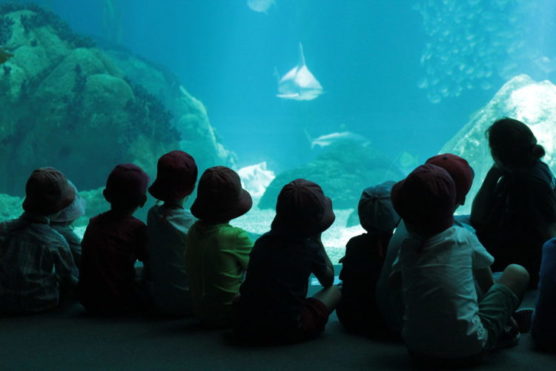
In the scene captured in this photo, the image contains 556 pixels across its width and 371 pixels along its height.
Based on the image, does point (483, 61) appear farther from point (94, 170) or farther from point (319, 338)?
point (319, 338)

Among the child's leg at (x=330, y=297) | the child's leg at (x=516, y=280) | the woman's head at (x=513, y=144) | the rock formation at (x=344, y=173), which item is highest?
the rock formation at (x=344, y=173)

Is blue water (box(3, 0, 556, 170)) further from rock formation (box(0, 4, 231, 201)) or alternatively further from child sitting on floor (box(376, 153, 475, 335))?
child sitting on floor (box(376, 153, 475, 335))

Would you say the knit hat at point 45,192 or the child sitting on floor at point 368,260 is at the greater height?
the knit hat at point 45,192

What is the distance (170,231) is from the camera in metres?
2.55

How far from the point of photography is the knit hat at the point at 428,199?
170cm

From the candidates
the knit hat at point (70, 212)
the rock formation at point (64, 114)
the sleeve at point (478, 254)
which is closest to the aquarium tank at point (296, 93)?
the rock formation at point (64, 114)

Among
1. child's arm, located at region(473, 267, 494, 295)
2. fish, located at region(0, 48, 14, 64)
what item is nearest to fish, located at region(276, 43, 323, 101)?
fish, located at region(0, 48, 14, 64)

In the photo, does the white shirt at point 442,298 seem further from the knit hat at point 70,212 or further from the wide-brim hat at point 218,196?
the knit hat at point 70,212

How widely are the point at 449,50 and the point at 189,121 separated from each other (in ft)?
53.9

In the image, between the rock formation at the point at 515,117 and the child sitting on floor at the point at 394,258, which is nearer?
the child sitting on floor at the point at 394,258

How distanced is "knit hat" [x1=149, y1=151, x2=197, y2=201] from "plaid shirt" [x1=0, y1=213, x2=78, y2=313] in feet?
2.34

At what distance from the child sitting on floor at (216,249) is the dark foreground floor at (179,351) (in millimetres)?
145

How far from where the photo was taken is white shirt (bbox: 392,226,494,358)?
167cm

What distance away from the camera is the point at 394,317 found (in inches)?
79.6
